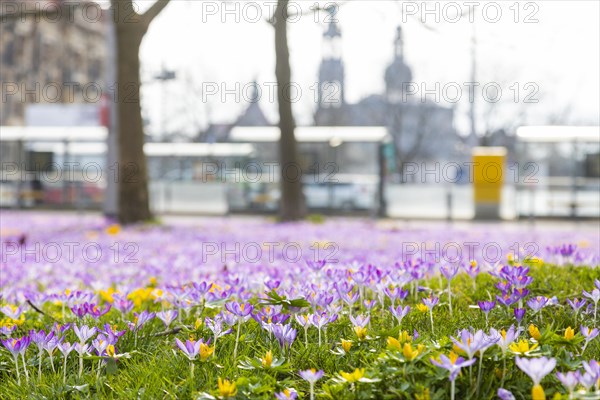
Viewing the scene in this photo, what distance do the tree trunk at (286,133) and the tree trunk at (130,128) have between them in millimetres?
3084

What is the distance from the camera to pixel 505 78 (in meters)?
37.8

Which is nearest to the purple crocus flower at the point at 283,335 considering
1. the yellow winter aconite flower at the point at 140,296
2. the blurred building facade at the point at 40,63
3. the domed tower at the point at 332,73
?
the yellow winter aconite flower at the point at 140,296

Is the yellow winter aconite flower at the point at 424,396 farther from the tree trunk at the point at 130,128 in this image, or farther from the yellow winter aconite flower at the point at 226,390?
the tree trunk at the point at 130,128

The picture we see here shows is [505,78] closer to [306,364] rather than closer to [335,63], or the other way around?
[335,63]

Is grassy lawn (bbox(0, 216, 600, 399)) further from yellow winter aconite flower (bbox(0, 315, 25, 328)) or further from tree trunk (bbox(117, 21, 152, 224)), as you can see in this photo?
tree trunk (bbox(117, 21, 152, 224))

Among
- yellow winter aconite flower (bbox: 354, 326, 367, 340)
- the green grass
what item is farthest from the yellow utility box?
yellow winter aconite flower (bbox: 354, 326, 367, 340)

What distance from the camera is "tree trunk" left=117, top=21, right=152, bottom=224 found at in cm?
1247

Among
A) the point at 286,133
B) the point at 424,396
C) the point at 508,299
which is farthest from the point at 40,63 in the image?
the point at 424,396

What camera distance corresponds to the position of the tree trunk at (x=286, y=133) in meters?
14.7

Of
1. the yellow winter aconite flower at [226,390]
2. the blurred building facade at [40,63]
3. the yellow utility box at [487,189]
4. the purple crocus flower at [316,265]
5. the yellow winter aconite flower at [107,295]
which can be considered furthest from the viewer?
the blurred building facade at [40,63]

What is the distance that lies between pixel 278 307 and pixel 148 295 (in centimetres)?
100

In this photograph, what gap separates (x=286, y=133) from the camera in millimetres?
15000

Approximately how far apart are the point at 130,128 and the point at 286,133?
139 inches

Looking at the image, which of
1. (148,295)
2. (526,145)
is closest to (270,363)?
(148,295)
